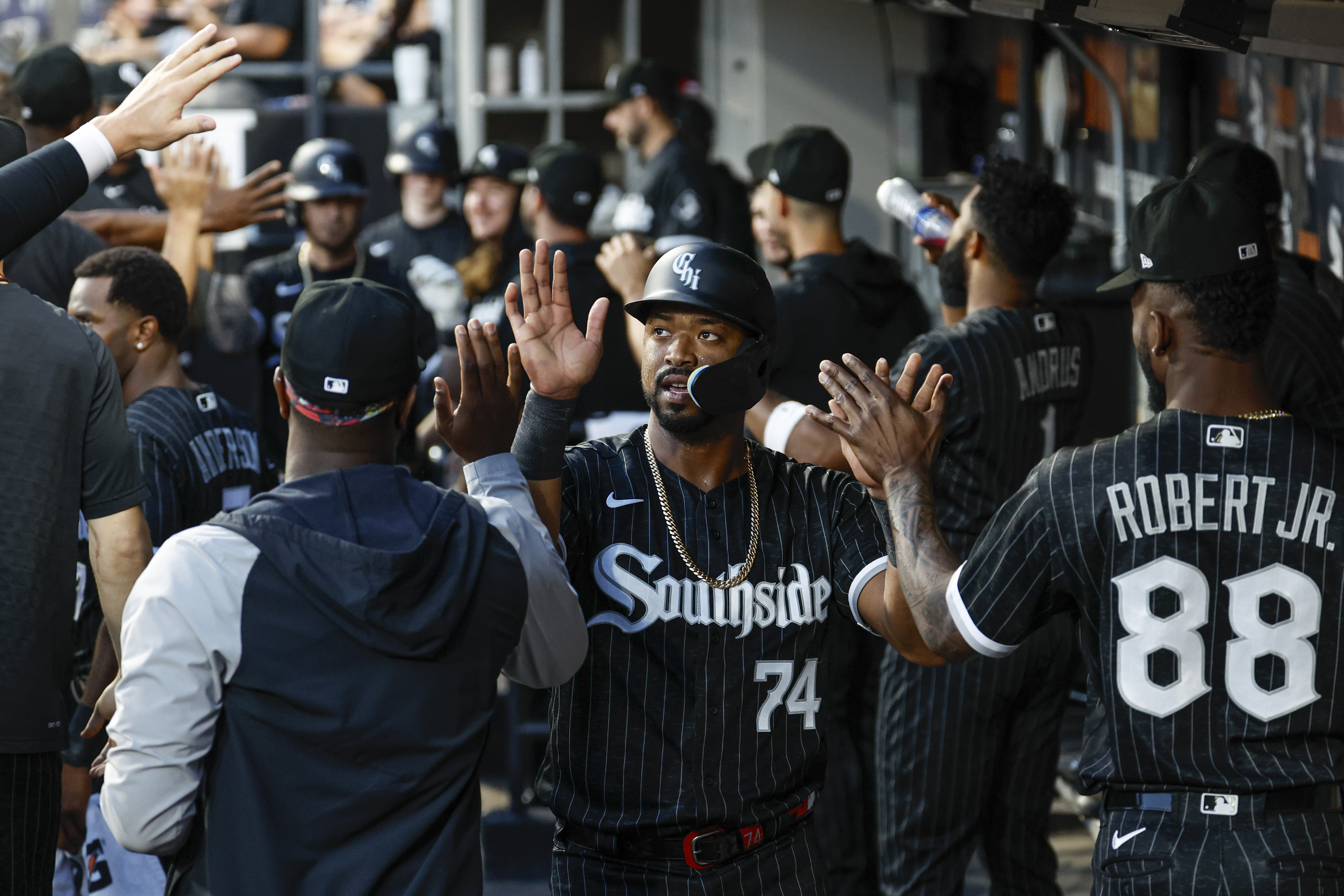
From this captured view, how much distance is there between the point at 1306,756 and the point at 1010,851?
5.87 ft

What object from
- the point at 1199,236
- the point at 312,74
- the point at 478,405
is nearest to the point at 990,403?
the point at 1199,236

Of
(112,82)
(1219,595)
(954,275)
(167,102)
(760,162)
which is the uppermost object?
(112,82)

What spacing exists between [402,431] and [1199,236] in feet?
4.87

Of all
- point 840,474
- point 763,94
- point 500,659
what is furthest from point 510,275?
point 500,659

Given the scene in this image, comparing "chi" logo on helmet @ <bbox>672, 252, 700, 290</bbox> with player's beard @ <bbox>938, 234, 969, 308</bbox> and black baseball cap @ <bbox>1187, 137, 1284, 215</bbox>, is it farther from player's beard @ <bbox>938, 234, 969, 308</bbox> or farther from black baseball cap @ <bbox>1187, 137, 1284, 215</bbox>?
black baseball cap @ <bbox>1187, 137, 1284, 215</bbox>

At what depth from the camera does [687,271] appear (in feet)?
9.75

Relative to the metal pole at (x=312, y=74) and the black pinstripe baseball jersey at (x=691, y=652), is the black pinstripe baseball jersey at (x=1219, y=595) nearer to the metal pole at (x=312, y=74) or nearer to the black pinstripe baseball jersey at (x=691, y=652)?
the black pinstripe baseball jersey at (x=691, y=652)

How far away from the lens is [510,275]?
23.8ft

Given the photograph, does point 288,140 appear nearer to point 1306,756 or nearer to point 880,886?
point 880,886

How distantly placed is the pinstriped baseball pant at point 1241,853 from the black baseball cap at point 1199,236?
95 centimetres

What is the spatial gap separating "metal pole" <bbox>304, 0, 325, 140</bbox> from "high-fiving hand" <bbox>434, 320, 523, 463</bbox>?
6402 mm

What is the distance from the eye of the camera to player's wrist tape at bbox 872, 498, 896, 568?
287 centimetres

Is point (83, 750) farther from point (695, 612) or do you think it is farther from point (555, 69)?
point (555, 69)

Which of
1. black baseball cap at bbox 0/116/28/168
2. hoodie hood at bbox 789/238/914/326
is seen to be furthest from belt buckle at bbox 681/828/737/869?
hoodie hood at bbox 789/238/914/326
